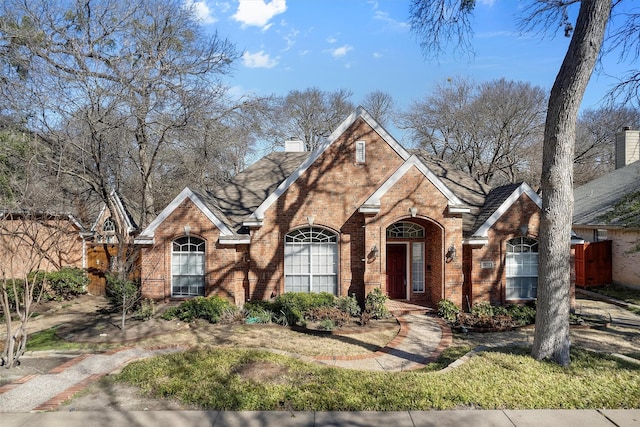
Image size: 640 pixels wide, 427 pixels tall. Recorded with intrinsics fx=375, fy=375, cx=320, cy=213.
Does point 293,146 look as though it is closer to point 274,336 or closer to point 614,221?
point 274,336

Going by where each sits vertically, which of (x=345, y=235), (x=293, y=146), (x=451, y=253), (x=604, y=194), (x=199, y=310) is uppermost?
(x=293, y=146)

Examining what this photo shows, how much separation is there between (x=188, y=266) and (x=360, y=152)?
7104mm

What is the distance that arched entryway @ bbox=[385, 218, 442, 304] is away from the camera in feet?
44.2

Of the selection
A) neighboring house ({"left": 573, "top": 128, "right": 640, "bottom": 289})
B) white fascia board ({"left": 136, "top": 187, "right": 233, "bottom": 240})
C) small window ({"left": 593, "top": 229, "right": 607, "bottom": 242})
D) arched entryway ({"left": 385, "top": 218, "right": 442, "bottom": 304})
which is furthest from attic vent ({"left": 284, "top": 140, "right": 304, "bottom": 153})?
small window ({"left": 593, "top": 229, "right": 607, "bottom": 242})

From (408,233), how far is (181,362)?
8.88 metres

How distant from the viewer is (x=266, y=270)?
1280 cm

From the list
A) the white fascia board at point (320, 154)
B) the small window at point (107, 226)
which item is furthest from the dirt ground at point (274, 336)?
the small window at point (107, 226)

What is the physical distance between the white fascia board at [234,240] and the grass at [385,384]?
5315 mm

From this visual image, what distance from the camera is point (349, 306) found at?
1176 centimetres

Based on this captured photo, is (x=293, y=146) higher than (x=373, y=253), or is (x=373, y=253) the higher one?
(x=293, y=146)

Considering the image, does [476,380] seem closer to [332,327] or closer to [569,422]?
[569,422]

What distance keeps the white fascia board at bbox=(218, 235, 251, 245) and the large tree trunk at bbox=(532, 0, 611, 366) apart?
864 cm

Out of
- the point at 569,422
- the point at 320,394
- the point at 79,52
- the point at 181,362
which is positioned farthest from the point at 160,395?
the point at 79,52

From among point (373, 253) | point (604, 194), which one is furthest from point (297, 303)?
point (604, 194)
